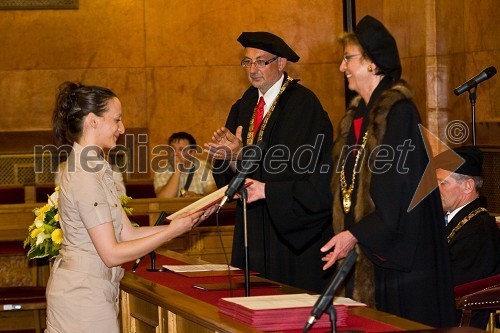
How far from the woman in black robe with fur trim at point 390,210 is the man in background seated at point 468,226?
1.15 m

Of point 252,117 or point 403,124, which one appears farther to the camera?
point 252,117

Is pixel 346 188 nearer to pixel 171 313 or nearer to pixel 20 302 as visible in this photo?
pixel 171 313

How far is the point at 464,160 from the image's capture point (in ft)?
17.4

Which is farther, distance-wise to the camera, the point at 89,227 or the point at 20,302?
the point at 20,302

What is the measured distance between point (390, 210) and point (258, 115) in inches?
75.2

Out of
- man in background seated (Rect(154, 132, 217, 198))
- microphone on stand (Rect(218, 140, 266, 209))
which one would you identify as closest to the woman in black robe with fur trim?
microphone on stand (Rect(218, 140, 266, 209))

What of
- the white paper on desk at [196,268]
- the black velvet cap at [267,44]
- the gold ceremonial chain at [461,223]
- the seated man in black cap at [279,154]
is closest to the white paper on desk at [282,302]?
the white paper on desk at [196,268]

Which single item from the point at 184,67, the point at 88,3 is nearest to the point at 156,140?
the point at 184,67

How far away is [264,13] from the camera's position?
13281 mm

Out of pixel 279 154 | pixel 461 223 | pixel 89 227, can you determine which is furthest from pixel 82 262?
pixel 461 223

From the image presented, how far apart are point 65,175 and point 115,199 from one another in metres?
0.24

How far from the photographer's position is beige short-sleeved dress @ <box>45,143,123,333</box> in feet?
12.6

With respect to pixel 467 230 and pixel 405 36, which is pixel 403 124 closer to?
pixel 467 230

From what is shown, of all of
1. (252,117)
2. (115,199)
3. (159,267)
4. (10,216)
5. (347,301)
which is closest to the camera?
(347,301)
